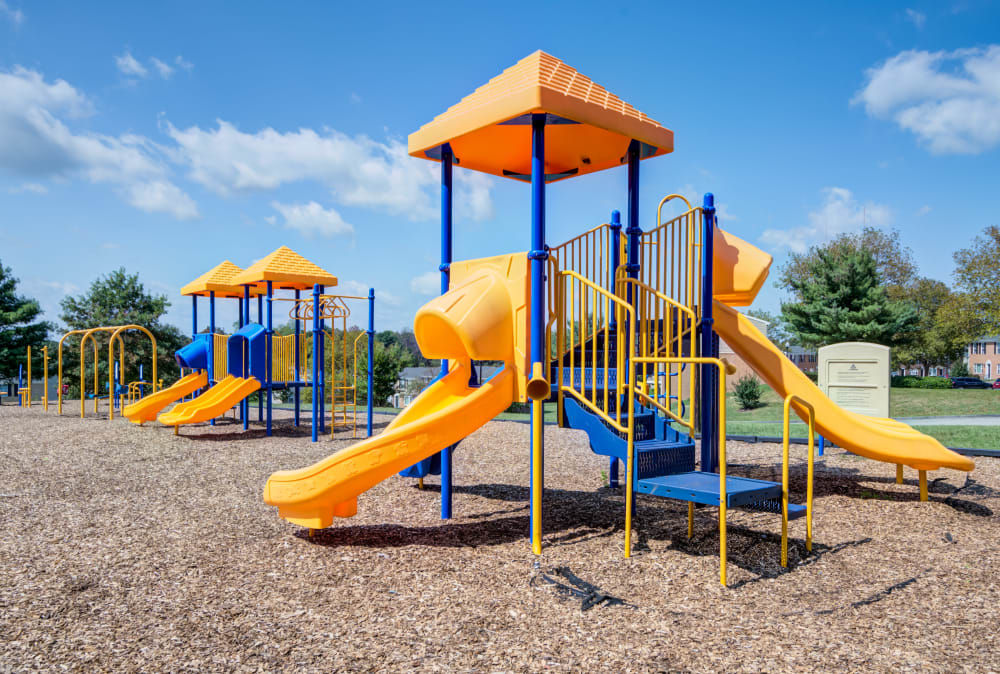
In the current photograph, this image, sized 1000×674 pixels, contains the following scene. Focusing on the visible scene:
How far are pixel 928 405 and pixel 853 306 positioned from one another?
9.40 m

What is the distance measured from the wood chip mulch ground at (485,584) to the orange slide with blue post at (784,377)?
0.57 meters

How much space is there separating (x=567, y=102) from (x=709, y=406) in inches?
130

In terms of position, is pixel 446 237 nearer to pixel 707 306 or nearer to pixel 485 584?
pixel 707 306

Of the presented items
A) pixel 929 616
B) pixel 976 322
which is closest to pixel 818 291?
pixel 976 322

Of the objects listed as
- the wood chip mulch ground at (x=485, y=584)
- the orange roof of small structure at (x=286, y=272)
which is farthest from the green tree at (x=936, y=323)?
the wood chip mulch ground at (x=485, y=584)

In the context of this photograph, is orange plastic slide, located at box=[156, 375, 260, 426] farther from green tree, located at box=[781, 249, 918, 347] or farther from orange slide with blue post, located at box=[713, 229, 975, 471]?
green tree, located at box=[781, 249, 918, 347]

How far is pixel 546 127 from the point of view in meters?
7.10

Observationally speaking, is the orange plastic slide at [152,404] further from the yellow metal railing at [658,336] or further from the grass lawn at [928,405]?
the grass lawn at [928,405]

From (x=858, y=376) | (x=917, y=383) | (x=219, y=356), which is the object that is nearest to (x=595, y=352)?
(x=858, y=376)

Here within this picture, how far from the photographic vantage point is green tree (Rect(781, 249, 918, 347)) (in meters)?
31.7

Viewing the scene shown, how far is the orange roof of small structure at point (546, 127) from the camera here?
5.82 m

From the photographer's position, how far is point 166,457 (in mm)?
10906

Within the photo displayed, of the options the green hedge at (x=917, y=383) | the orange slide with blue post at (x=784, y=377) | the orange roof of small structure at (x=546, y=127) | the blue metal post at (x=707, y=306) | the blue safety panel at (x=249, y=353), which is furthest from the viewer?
the green hedge at (x=917, y=383)

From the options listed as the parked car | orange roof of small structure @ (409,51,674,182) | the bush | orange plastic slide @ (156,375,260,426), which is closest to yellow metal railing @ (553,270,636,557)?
orange roof of small structure @ (409,51,674,182)
